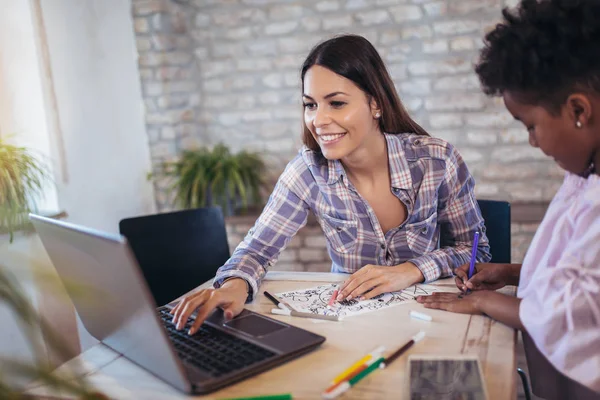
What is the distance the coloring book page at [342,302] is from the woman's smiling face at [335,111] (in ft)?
1.44

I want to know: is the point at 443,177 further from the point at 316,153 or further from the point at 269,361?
the point at 269,361

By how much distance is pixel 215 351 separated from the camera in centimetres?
106

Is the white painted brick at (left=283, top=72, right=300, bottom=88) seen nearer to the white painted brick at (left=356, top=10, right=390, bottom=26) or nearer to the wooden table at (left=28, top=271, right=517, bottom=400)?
the white painted brick at (left=356, top=10, right=390, bottom=26)

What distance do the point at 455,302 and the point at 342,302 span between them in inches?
10.3

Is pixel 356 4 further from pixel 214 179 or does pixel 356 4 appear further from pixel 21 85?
pixel 21 85

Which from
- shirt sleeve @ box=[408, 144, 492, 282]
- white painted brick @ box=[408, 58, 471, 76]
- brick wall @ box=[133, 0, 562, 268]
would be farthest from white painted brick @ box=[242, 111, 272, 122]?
shirt sleeve @ box=[408, 144, 492, 282]

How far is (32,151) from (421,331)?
2.36 m

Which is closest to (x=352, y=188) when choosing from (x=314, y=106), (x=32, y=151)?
(x=314, y=106)

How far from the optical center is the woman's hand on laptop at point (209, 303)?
1.19 metres

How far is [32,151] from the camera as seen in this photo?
9.37ft

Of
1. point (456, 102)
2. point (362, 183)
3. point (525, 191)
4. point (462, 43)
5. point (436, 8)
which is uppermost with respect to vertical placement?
point (436, 8)

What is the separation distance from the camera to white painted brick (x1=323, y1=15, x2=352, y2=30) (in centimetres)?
352

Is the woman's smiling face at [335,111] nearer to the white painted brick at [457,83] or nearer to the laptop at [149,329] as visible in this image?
the laptop at [149,329]

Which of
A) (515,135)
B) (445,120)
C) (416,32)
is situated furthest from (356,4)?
(515,135)
